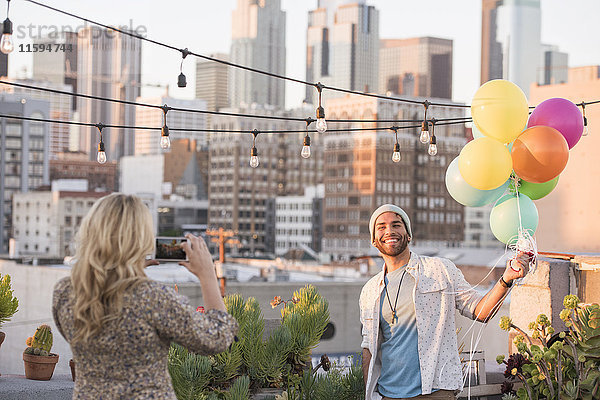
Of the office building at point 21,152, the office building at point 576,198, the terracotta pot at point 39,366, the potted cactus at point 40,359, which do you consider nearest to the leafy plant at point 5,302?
the potted cactus at point 40,359

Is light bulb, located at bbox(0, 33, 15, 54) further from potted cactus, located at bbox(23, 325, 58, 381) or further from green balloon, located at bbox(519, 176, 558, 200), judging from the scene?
green balloon, located at bbox(519, 176, 558, 200)

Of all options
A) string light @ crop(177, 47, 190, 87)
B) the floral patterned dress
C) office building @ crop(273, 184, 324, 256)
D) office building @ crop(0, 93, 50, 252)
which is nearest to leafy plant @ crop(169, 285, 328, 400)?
the floral patterned dress

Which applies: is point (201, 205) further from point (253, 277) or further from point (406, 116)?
point (253, 277)

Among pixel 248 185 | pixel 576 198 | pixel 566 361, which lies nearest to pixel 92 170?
pixel 248 185

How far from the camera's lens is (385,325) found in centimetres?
505

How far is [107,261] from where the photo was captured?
132 inches

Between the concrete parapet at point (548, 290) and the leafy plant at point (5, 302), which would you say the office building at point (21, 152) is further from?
the concrete parapet at point (548, 290)

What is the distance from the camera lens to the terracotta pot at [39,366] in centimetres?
716

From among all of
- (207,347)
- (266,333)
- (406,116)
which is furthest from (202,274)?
(406,116)

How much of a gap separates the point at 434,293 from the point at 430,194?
134 meters

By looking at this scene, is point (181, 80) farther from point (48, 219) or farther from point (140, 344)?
point (48, 219)

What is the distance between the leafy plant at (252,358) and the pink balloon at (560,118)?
6.37 feet

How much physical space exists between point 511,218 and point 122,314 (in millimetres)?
3164

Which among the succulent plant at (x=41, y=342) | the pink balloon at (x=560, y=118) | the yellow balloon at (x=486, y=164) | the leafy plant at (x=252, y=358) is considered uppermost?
the pink balloon at (x=560, y=118)
